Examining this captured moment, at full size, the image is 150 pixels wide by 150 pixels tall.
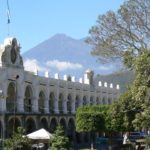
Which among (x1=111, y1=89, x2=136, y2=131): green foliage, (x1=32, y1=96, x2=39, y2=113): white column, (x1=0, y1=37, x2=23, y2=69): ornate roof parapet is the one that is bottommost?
(x1=111, y1=89, x2=136, y2=131): green foliage

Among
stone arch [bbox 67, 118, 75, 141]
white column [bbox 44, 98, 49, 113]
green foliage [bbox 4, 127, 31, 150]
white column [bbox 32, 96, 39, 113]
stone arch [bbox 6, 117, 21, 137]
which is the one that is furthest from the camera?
stone arch [bbox 67, 118, 75, 141]

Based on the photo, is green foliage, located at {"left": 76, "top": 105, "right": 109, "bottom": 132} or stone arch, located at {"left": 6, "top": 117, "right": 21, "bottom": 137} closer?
green foliage, located at {"left": 76, "top": 105, "right": 109, "bottom": 132}

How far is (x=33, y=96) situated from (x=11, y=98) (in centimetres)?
406

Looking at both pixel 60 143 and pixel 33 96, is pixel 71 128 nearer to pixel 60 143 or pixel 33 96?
pixel 33 96

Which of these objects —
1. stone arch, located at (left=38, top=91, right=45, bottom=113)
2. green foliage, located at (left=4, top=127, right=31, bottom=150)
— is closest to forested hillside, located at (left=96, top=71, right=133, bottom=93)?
green foliage, located at (left=4, top=127, right=31, bottom=150)

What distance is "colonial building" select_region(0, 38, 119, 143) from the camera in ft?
178

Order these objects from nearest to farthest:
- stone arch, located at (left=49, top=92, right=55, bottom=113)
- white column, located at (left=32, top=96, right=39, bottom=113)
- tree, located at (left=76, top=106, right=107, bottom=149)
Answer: tree, located at (left=76, top=106, right=107, bottom=149), white column, located at (left=32, top=96, right=39, bottom=113), stone arch, located at (left=49, top=92, right=55, bottom=113)

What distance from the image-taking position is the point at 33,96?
6012 cm

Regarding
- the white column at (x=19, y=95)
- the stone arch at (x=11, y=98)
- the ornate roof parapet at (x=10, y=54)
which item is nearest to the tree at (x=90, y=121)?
the white column at (x=19, y=95)

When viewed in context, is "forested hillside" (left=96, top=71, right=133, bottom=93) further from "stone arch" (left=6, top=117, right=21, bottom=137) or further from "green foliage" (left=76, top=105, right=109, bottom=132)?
"stone arch" (left=6, top=117, right=21, bottom=137)

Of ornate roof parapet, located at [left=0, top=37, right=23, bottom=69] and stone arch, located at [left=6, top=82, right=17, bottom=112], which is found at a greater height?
ornate roof parapet, located at [left=0, top=37, right=23, bottom=69]

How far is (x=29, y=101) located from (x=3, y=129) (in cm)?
754

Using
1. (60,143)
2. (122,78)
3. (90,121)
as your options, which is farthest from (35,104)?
(60,143)

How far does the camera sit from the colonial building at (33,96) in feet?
178
